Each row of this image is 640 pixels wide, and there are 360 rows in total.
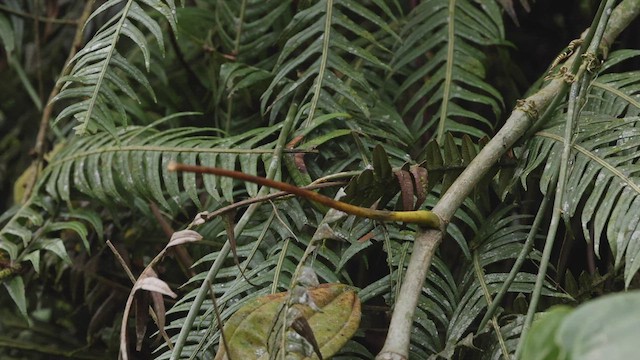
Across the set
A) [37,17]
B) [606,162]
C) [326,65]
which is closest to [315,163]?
[326,65]

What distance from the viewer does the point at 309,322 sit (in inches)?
32.6

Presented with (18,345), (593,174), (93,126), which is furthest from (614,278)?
(18,345)

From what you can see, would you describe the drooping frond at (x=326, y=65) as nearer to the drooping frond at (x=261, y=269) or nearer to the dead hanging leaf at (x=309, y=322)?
the drooping frond at (x=261, y=269)

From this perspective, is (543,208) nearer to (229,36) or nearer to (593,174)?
(593,174)

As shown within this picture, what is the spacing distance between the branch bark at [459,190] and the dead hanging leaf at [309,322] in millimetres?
70

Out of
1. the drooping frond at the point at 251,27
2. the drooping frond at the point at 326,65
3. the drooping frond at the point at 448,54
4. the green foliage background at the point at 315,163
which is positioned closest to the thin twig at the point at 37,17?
the green foliage background at the point at 315,163

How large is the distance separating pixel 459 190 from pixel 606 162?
0.70 feet

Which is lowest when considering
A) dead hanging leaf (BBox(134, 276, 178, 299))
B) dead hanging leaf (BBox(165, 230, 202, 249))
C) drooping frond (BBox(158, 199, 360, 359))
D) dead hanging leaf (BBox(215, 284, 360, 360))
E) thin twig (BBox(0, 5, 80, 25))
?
drooping frond (BBox(158, 199, 360, 359))

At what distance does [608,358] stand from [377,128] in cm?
87

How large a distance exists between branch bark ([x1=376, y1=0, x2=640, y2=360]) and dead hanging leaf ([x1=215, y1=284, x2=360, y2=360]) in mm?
70

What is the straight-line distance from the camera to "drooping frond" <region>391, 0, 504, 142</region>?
1275mm

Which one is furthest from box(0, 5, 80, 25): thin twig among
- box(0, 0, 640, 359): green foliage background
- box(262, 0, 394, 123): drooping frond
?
box(262, 0, 394, 123): drooping frond

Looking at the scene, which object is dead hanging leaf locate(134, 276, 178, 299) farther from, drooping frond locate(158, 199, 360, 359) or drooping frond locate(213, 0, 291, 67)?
drooping frond locate(213, 0, 291, 67)

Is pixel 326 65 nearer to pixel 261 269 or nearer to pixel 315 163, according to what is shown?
pixel 315 163
